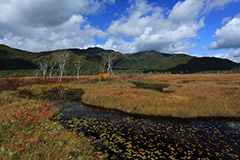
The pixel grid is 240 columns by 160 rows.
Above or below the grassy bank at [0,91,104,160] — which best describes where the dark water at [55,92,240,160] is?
below

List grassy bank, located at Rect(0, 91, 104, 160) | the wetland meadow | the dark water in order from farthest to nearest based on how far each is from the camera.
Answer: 1. the dark water
2. the wetland meadow
3. grassy bank, located at Rect(0, 91, 104, 160)

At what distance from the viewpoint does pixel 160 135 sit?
8.81 metres

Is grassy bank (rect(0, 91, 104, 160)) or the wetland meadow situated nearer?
grassy bank (rect(0, 91, 104, 160))

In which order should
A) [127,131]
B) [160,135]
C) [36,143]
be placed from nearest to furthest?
[36,143]
[160,135]
[127,131]

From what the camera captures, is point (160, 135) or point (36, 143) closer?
point (36, 143)

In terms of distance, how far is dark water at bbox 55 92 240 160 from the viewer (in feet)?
22.3

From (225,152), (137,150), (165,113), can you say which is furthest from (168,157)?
(165,113)

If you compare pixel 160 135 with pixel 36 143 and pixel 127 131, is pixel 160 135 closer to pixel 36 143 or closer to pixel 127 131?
pixel 127 131

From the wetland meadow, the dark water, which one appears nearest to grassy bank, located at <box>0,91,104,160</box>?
the wetland meadow

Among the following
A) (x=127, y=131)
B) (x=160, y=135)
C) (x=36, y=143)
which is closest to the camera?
(x=36, y=143)

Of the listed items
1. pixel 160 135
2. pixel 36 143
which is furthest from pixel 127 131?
pixel 36 143

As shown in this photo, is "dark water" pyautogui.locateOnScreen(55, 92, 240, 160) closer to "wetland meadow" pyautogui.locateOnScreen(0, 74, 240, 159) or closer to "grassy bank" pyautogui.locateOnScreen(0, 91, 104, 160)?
"wetland meadow" pyautogui.locateOnScreen(0, 74, 240, 159)

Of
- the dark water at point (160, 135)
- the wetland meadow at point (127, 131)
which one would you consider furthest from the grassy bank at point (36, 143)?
the dark water at point (160, 135)

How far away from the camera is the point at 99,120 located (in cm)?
1171
